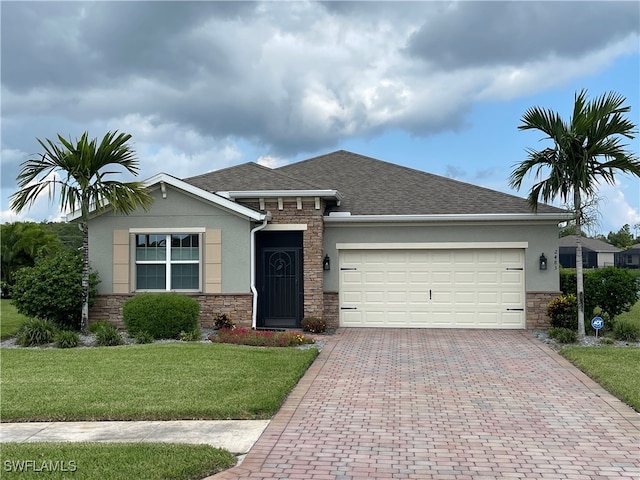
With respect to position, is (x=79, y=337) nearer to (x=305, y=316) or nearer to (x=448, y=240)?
(x=305, y=316)

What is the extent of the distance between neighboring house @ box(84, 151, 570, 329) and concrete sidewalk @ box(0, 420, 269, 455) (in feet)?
25.4

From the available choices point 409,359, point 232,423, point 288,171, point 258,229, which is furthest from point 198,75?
point 232,423

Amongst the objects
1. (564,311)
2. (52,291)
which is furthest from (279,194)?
(564,311)

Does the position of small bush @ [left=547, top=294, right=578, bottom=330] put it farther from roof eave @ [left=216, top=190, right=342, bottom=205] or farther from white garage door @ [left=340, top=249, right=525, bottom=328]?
roof eave @ [left=216, top=190, right=342, bottom=205]

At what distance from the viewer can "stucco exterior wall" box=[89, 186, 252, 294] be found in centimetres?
1499

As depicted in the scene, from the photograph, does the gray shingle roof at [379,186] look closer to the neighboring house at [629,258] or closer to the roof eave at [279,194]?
the roof eave at [279,194]

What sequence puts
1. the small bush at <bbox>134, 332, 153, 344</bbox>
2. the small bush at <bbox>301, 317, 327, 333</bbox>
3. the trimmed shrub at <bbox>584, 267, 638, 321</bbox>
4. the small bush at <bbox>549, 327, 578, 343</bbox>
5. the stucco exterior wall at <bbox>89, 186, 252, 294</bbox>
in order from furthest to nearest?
the stucco exterior wall at <bbox>89, 186, 252, 294</bbox> → the small bush at <bbox>301, 317, 327, 333</bbox> → the trimmed shrub at <bbox>584, 267, 638, 321</bbox> → the small bush at <bbox>549, 327, 578, 343</bbox> → the small bush at <bbox>134, 332, 153, 344</bbox>

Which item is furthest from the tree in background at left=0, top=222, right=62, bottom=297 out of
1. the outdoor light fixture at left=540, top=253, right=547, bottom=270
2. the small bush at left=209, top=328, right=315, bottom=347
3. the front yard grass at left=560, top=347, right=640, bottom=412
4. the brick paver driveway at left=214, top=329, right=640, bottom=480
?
the front yard grass at left=560, top=347, right=640, bottom=412

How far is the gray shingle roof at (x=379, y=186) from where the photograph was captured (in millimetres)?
A: 15969

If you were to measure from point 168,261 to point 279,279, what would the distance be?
298 centimetres

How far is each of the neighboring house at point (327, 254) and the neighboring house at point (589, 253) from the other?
1579 inches

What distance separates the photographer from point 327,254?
53.5 feet

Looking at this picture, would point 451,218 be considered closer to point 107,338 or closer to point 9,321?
point 107,338

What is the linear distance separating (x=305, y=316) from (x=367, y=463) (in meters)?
9.75
